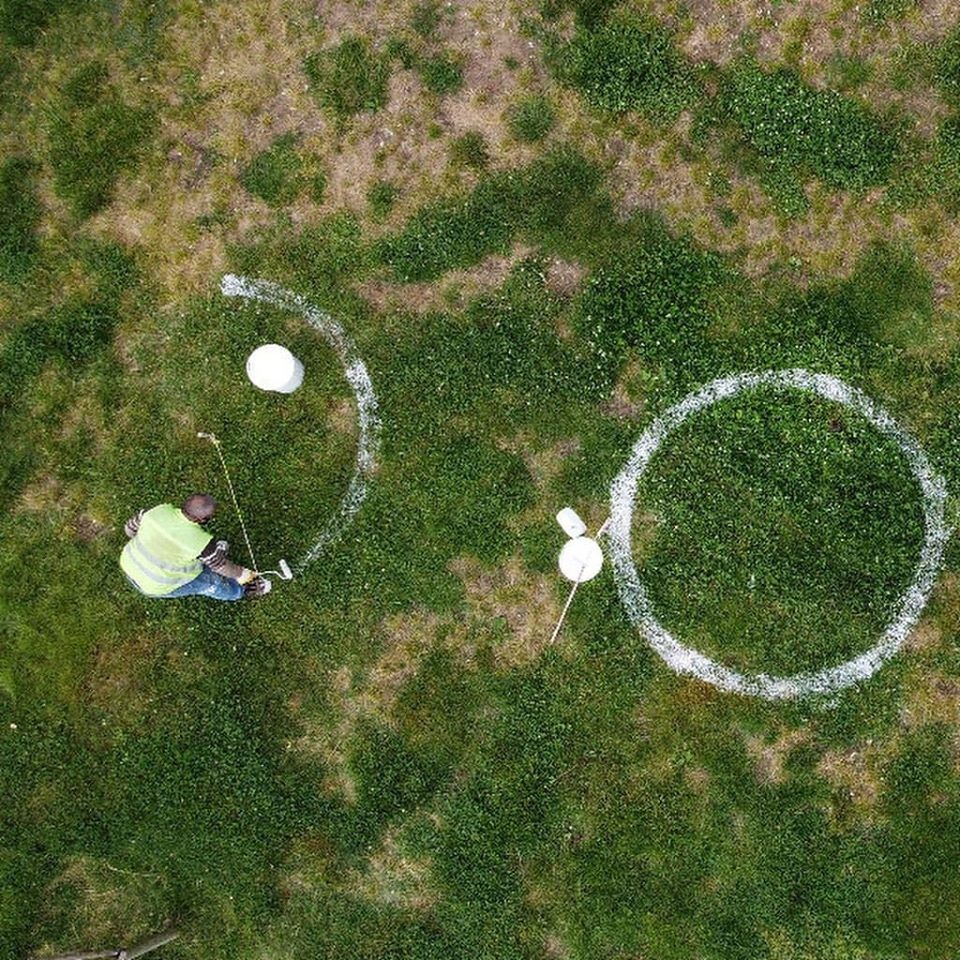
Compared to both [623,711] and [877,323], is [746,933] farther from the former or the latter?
[877,323]

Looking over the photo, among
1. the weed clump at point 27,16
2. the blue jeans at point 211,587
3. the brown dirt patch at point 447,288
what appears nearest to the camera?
the blue jeans at point 211,587

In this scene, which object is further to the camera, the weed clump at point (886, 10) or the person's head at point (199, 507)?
the weed clump at point (886, 10)

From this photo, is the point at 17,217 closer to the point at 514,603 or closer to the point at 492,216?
the point at 492,216

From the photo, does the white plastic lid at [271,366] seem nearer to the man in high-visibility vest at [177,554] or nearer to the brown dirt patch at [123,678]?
the man in high-visibility vest at [177,554]

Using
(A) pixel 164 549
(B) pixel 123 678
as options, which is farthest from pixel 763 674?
(B) pixel 123 678

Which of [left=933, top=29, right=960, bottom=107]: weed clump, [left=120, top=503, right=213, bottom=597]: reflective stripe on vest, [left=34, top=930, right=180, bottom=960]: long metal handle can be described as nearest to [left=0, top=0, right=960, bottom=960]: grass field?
[left=933, top=29, right=960, bottom=107]: weed clump

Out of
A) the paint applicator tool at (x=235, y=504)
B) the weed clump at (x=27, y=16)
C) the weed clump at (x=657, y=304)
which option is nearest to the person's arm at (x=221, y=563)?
the paint applicator tool at (x=235, y=504)

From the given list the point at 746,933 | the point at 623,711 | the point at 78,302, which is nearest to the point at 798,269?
the point at 623,711
